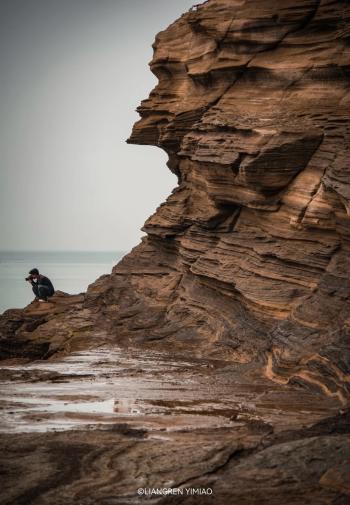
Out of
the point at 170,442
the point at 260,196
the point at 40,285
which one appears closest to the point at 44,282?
the point at 40,285

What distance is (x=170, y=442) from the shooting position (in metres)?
13.0

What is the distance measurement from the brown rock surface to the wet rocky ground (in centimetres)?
73

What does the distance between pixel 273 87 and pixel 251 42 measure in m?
1.91

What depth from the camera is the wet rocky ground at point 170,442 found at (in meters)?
10.6

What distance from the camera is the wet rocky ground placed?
1055cm

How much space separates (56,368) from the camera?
22.7m

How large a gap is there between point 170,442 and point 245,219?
48.8 ft

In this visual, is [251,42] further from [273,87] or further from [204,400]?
[204,400]

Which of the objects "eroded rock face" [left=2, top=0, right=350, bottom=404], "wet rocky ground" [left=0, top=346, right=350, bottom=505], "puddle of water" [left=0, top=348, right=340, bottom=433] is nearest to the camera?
"wet rocky ground" [left=0, top=346, right=350, bottom=505]

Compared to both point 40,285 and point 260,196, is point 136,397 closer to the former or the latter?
point 260,196

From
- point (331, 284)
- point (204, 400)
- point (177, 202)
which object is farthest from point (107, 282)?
point (204, 400)

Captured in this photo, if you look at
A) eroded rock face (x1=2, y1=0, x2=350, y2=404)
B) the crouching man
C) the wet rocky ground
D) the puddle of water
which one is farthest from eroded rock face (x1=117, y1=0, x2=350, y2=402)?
the crouching man

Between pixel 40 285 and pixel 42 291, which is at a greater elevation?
pixel 40 285

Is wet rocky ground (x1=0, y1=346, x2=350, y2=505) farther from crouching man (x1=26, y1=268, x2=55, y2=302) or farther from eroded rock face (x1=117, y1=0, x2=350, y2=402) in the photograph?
crouching man (x1=26, y1=268, x2=55, y2=302)
